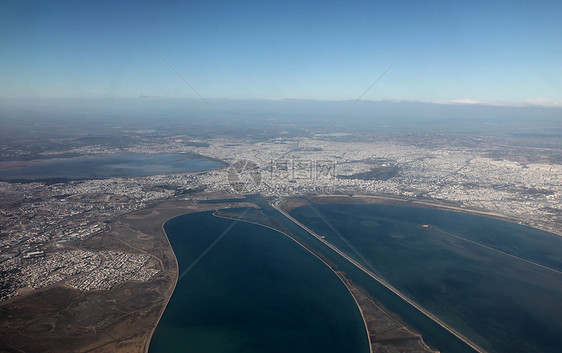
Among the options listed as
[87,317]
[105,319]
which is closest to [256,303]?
[105,319]

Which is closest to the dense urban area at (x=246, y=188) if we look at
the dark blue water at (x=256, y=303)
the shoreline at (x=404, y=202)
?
the shoreline at (x=404, y=202)

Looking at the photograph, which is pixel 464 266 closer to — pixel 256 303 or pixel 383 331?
pixel 383 331

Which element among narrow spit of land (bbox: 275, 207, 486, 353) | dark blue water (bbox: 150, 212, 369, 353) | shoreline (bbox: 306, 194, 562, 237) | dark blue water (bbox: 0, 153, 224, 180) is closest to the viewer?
dark blue water (bbox: 150, 212, 369, 353)

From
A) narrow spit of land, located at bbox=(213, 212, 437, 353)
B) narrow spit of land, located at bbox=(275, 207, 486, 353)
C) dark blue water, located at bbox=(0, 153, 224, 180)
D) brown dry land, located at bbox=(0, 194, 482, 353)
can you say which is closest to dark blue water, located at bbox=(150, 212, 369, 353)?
narrow spit of land, located at bbox=(213, 212, 437, 353)

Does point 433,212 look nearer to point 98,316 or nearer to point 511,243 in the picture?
point 511,243

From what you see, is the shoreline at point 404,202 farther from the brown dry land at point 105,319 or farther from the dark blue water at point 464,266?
the brown dry land at point 105,319

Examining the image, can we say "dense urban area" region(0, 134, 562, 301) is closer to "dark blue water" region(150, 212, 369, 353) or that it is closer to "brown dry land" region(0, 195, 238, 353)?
"brown dry land" region(0, 195, 238, 353)
